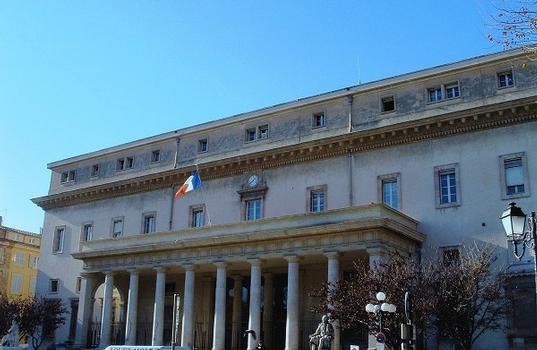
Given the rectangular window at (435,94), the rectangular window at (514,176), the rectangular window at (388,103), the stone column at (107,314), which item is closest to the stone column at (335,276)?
the rectangular window at (514,176)

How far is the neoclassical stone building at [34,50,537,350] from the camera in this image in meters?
28.2

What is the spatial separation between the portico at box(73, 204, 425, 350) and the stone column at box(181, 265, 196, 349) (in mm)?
51

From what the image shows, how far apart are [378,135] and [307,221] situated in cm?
617

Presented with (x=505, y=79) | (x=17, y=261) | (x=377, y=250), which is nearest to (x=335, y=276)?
(x=377, y=250)

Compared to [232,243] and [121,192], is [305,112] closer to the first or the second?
[232,243]

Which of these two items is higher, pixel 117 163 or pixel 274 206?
pixel 117 163

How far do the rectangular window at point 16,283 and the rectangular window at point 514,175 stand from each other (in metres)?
60.0

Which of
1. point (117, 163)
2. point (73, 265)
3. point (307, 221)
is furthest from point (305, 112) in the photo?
point (73, 265)

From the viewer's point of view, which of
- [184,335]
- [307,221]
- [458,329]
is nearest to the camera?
[458,329]

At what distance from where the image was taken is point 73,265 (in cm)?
4491

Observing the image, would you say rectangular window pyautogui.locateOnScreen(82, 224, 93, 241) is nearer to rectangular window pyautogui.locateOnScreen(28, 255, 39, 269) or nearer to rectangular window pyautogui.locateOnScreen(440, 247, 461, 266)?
rectangular window pyautogui.locateOnScreen(440, 247, 461, 266)

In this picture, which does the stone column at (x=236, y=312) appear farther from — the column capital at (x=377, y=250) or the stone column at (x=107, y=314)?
the column capital at (x=377, y=250)

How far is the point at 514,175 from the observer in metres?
28.3

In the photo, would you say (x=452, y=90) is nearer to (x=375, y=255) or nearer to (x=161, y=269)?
(x=375, y=255)
